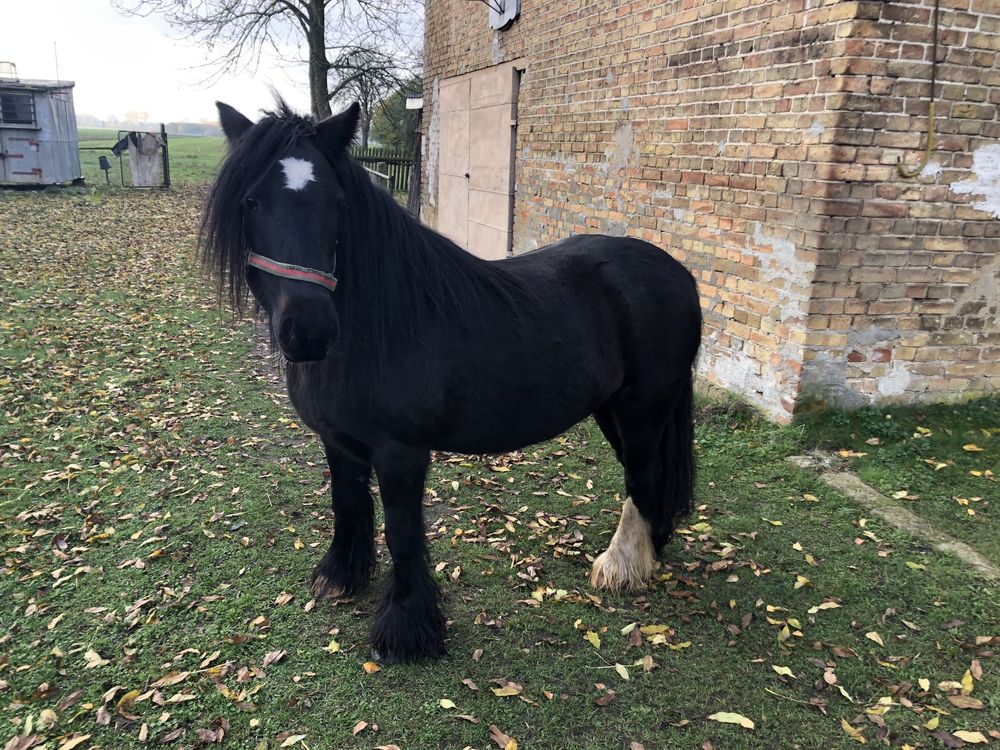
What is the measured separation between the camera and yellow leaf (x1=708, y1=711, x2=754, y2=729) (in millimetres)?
2488

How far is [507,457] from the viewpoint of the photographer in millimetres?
4980

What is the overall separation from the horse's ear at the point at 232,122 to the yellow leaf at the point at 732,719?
298 cm

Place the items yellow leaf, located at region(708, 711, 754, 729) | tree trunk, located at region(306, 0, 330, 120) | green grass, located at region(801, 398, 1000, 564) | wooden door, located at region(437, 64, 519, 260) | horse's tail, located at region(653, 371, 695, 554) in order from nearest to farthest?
1. yellow leaf, located at region(708, 711, 754, 729)
2. horse's tail, located at region(653, 371, 695, 554)
3. green grass, located at region(801, 398, 1000, 564)
4. wooden door, located at region(437, 64, 519, 260)
5. tree trunk, located at region(306, 0, 330, 120)

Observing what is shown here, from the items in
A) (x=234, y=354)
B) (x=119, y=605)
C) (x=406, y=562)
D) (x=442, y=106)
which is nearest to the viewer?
(x=406, y=562)

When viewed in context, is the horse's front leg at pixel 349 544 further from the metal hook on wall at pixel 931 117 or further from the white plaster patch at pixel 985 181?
the white plaster patch at pixel 985 181

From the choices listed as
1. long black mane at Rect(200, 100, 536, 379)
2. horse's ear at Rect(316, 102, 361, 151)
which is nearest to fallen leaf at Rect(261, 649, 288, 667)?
long black mane at Rect(200, 100, 536, 379)

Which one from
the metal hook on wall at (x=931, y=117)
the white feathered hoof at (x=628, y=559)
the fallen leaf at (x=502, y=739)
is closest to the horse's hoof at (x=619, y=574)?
the white feathered hoof at (x=628, y=559)

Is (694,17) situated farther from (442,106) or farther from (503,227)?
(442,106)

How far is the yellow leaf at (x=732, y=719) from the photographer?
2488mm

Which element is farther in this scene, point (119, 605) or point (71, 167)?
point (71, 167)

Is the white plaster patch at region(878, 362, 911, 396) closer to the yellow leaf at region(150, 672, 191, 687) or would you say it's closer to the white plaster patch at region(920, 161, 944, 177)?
the white plaster patch at region(920, 161, 944, 177)

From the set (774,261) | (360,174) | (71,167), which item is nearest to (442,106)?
(774,261)

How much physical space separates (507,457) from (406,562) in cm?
224

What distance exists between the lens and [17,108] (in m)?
18.3
